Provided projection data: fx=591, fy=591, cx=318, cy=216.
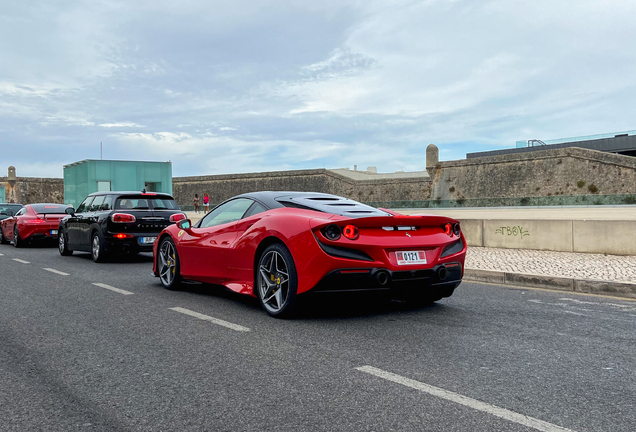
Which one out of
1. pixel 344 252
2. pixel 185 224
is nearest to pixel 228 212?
pixel 185 224

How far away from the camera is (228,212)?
702 centimetres

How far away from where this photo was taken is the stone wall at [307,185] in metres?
59.5

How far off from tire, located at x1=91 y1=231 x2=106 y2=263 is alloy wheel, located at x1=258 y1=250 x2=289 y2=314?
7042mm

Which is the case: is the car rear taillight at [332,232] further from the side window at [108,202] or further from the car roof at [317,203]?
the side window at [108,202]

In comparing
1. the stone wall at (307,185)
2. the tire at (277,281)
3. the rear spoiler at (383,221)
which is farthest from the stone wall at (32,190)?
the rear spoiler at (383,221)

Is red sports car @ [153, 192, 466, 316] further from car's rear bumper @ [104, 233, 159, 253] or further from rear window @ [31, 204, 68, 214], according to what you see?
rear window @ [31, 204, 68, 214]

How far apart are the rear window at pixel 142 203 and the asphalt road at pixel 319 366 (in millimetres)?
5267

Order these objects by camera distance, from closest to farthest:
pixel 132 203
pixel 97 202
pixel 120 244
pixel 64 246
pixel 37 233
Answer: pixel 120 244
pixel 132 203
pixel 97 202
pixel 64 246
pixel 37 233

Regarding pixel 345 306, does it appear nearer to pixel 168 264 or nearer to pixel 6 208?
pixel 168 264

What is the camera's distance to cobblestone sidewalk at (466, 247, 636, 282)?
8828mm

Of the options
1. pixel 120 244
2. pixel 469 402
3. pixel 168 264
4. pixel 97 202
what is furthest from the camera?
pixel 97 202

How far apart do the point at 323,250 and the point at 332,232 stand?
0.20m

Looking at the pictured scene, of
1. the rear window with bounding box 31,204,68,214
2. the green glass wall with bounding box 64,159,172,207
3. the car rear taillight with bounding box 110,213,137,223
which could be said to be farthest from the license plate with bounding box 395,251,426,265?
the green glass wall with bounding box 64,159,172,207

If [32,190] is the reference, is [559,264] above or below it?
below
